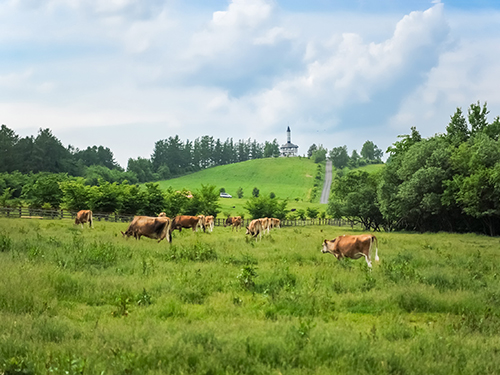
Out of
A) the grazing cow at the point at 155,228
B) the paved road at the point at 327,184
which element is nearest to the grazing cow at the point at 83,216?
the grazing cow at the point at 155,228

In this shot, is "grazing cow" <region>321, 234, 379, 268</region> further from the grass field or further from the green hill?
the green hill

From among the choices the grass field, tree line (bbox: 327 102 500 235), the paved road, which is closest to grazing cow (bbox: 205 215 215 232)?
tree line (bbox: 327 102 500 235)

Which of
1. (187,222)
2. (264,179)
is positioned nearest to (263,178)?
(264,179)

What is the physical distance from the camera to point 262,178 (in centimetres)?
16538

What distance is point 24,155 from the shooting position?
109188 mm

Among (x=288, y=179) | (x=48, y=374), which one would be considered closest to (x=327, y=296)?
(x=48, y=374)

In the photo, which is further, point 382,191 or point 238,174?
point 238,174

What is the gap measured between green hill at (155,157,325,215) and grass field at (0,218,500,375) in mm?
110973

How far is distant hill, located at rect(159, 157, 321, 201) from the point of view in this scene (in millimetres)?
144250

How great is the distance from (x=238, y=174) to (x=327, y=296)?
6342 inches

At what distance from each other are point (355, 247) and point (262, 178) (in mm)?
150604

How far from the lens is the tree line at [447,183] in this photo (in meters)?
36.8

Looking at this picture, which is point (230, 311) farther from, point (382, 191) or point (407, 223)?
point (407, 223)

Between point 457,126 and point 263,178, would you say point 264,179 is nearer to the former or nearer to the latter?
point 263,178
